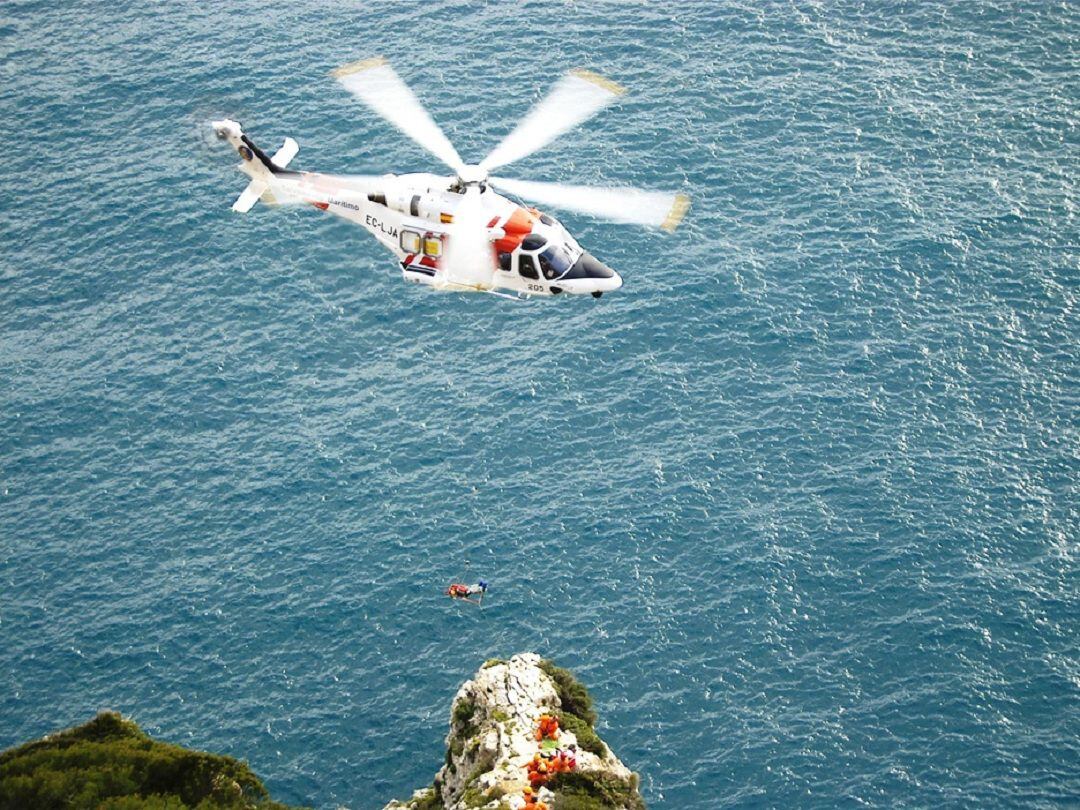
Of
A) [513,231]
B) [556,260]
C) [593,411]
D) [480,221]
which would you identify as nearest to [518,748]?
[556,260]

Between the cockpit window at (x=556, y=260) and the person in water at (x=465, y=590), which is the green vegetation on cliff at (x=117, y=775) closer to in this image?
the person in water at (x=465, y=590)

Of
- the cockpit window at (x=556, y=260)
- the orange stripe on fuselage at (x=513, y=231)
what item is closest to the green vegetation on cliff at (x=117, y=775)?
the orange stripe on fuselage at (x=513, y=231)

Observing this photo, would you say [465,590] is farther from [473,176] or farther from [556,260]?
[473,176]

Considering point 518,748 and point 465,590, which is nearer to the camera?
point 518,748

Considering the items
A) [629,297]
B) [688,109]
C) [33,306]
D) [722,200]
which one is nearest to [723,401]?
[629,297]

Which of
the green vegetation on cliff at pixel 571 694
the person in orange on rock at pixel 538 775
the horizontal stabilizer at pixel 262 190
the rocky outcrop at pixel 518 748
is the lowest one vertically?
the green vegetation on cliff at pixel 571 694

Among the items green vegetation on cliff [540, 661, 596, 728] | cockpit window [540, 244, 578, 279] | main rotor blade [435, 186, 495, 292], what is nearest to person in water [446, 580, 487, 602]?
green vegetation on cliff [540, 661, 596, 728]

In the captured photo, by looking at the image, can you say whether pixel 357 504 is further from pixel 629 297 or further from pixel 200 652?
pixel 629 297
